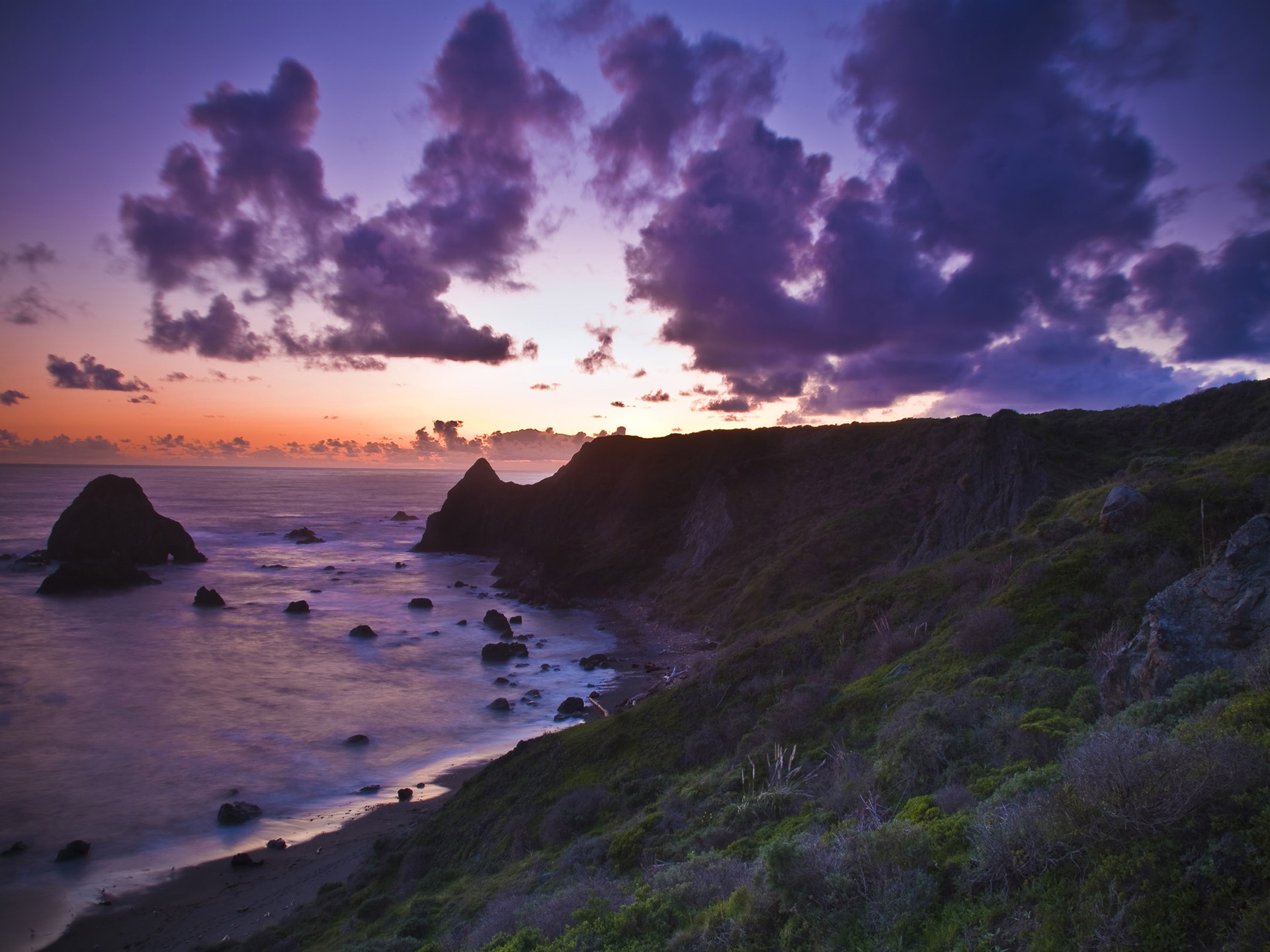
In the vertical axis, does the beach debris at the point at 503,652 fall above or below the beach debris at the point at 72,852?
above

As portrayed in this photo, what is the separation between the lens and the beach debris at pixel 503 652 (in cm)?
3872

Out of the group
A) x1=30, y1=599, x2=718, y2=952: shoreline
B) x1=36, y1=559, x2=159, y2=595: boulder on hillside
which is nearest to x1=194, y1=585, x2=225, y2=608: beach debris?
x1=36, y1=559, x2=159, y2=595: boulder on hillside

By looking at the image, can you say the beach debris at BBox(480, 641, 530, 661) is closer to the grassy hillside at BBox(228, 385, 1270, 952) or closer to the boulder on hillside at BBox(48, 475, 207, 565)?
the grassy hillside at BBox(228, 385, 1270, 952)

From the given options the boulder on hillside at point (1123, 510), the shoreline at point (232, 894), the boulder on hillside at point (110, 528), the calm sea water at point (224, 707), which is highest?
the boulder on hillside at point (1123, 510)

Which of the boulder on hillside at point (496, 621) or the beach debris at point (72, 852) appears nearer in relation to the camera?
the beach debris at point (72, 852)

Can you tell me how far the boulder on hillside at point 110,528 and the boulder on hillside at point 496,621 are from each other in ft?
139

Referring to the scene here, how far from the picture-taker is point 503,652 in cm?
3900

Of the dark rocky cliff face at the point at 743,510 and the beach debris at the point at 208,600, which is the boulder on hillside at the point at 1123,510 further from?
the beach debris at the point at 208,600

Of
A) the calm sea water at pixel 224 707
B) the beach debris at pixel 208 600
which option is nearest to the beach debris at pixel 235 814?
the calm sea water at pixel 224 707

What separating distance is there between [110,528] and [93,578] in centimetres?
1223

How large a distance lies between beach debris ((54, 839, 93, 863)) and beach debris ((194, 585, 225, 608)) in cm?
3685

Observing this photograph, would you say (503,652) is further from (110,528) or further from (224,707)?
(110,528)

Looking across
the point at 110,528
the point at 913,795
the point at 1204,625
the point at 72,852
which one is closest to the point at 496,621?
the point at 72,852

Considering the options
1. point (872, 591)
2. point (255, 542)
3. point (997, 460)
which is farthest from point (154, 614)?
point (997, 460)
